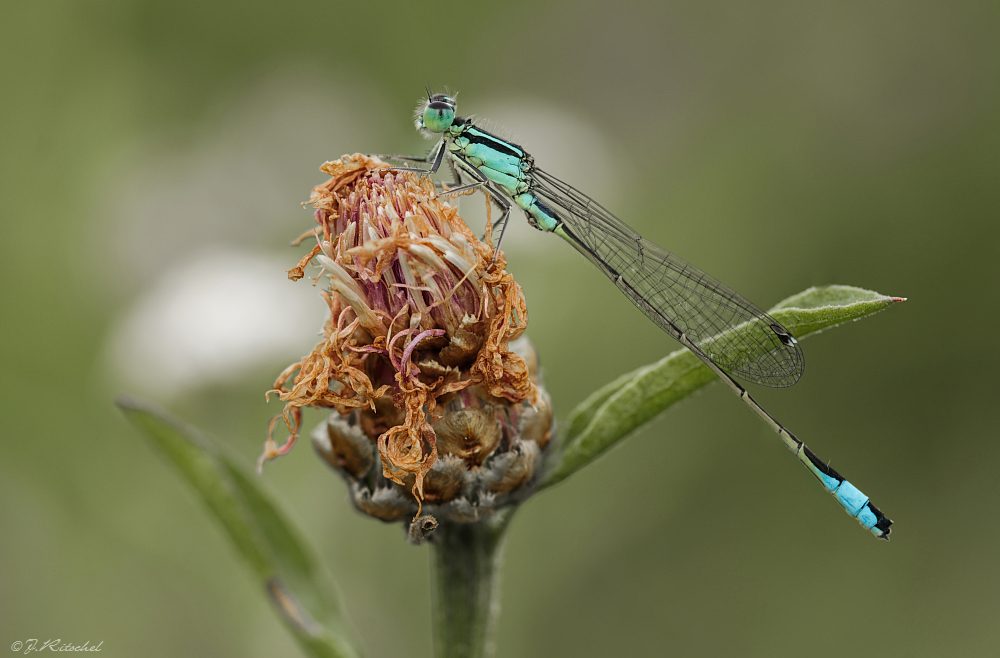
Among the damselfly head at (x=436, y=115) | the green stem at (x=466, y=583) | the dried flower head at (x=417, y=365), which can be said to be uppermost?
Answer: the damselfly head at (x=436, y=115)

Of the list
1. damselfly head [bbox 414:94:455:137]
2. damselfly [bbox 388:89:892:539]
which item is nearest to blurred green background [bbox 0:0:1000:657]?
damselfly [bbox 388:89:892:539]

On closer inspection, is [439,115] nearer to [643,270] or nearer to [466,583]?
[643,270]

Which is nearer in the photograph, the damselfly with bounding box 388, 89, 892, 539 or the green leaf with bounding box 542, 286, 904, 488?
the green leaf with bounding box 542, 286, 904, 488

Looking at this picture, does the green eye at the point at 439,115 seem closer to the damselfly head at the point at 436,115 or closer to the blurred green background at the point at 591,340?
the damselfly head at the point at 436,115

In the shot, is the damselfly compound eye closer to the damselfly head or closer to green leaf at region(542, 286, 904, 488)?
the damselfly head

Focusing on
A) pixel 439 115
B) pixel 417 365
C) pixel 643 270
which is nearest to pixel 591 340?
pixel 643 270

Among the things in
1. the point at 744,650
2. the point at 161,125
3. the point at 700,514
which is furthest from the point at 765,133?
the point at 161,125

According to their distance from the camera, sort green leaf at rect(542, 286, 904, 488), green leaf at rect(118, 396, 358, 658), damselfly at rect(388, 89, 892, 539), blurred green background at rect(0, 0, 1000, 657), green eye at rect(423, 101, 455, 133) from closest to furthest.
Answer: green leaf at rect(542, 286, 904, 488) < green leaf at rect(118, 396, 358, 658) < damselfly at rect(388, 89, 892, 539) < green eye at rect(423, 101, 455, 133) < blurred green background at rect(0, 0, 1000, 657)

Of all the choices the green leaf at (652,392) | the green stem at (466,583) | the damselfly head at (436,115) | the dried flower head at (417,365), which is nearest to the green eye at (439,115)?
the damselfly head at (436,115)
